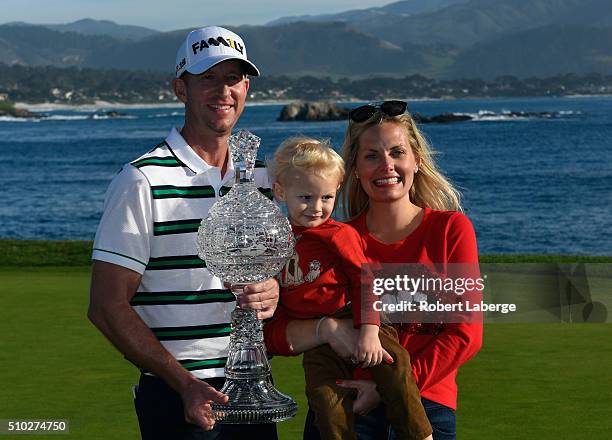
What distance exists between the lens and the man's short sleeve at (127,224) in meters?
3.61

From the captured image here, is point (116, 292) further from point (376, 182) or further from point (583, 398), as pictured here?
point (583, 398)

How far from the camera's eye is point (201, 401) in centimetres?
347

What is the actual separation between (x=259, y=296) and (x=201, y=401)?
35 cm

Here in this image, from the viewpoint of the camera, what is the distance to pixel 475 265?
3.56 meters

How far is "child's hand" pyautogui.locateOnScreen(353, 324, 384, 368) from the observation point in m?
3.40

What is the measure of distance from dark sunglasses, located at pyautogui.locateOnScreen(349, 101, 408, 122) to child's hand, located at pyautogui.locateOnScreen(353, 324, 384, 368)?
2.20 ft

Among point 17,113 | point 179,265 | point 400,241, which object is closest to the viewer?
point 400,241

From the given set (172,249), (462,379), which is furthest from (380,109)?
(462,379)

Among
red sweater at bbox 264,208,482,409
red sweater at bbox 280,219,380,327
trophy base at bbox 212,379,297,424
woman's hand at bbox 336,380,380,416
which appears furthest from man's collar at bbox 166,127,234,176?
woman's hand at bbox 336,380,380,416

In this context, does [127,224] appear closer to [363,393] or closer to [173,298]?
[173,298]

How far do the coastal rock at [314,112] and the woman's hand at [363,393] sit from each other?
11967 centimetres

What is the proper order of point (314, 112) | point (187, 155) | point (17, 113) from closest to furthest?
point (187, 155), point (314, 112), point (17, 113)

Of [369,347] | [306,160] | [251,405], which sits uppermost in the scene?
[306,160]

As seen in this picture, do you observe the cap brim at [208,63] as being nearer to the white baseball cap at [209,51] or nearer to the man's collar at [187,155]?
the white baseball cap at [209,51]
